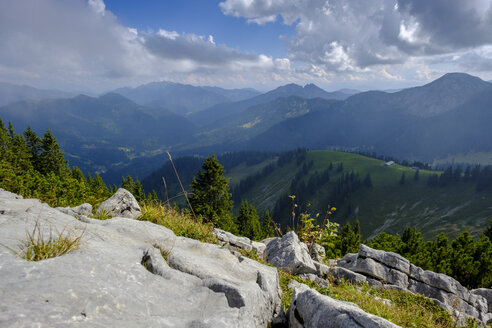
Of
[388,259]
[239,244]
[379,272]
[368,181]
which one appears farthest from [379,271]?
[368,181]

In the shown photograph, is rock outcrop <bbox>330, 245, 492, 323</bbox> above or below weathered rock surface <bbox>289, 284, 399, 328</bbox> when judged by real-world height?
below

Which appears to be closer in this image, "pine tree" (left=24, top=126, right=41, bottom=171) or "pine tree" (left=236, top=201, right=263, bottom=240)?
"pine tree" (left=24, top=126, right=41, bottom=171)

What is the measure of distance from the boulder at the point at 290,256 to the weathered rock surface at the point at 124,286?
18.3ft

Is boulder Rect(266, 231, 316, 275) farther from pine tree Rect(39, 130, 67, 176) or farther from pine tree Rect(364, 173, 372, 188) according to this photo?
pine tree Rect(364, 173, 372, 188)

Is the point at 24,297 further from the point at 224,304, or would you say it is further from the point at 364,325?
the point at 364,325

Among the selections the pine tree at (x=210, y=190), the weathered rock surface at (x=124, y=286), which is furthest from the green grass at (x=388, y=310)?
the pine tree at (x=210, y=190)

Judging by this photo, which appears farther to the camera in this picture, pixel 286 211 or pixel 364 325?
pixel 286 211

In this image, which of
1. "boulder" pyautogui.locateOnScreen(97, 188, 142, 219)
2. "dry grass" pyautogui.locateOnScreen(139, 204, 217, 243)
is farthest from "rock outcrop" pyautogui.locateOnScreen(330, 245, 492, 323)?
"boulder" pyautogui.locateOnScreen(97, 188, 142, 219)

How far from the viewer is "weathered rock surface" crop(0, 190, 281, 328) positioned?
121 inches

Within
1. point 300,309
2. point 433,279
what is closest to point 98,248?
point 300,309

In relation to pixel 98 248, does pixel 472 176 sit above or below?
below

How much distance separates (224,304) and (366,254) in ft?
57.2

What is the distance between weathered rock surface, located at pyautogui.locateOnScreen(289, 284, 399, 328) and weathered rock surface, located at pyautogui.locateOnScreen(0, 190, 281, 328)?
65cm

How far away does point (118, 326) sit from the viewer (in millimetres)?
3176
